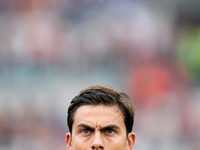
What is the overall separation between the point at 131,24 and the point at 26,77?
2743mm

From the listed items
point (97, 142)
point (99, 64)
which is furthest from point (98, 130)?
point (99, 64)

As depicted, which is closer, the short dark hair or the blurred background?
the short dark hair

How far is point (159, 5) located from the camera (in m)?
11.1

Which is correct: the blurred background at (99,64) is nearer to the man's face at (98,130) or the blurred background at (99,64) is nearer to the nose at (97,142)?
the man's face at (98,130)

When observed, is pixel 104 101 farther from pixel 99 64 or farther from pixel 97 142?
pixel 99 64

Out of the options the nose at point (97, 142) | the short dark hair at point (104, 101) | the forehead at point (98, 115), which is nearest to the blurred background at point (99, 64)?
the short dark hair at point (104, 101)

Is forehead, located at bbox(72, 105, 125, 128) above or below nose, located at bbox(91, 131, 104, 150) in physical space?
above

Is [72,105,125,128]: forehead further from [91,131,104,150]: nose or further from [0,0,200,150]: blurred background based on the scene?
[0,0,200,150]: blurred background

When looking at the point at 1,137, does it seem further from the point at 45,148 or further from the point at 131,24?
the point at 131,24

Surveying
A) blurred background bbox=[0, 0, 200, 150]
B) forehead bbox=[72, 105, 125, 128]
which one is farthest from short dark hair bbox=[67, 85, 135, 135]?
blurred background bbox=[0, 0, 200, 150]

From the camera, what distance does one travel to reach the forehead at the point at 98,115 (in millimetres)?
3273

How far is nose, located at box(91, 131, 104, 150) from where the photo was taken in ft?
10.3

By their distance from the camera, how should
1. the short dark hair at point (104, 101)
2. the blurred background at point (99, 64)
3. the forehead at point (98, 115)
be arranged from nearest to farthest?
the forehead at point (98, 115) → the short dark hair at point (104, 101) → the blurred background at point (99, 64)

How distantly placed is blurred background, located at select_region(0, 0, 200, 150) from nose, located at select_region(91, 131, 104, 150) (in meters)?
6.49
